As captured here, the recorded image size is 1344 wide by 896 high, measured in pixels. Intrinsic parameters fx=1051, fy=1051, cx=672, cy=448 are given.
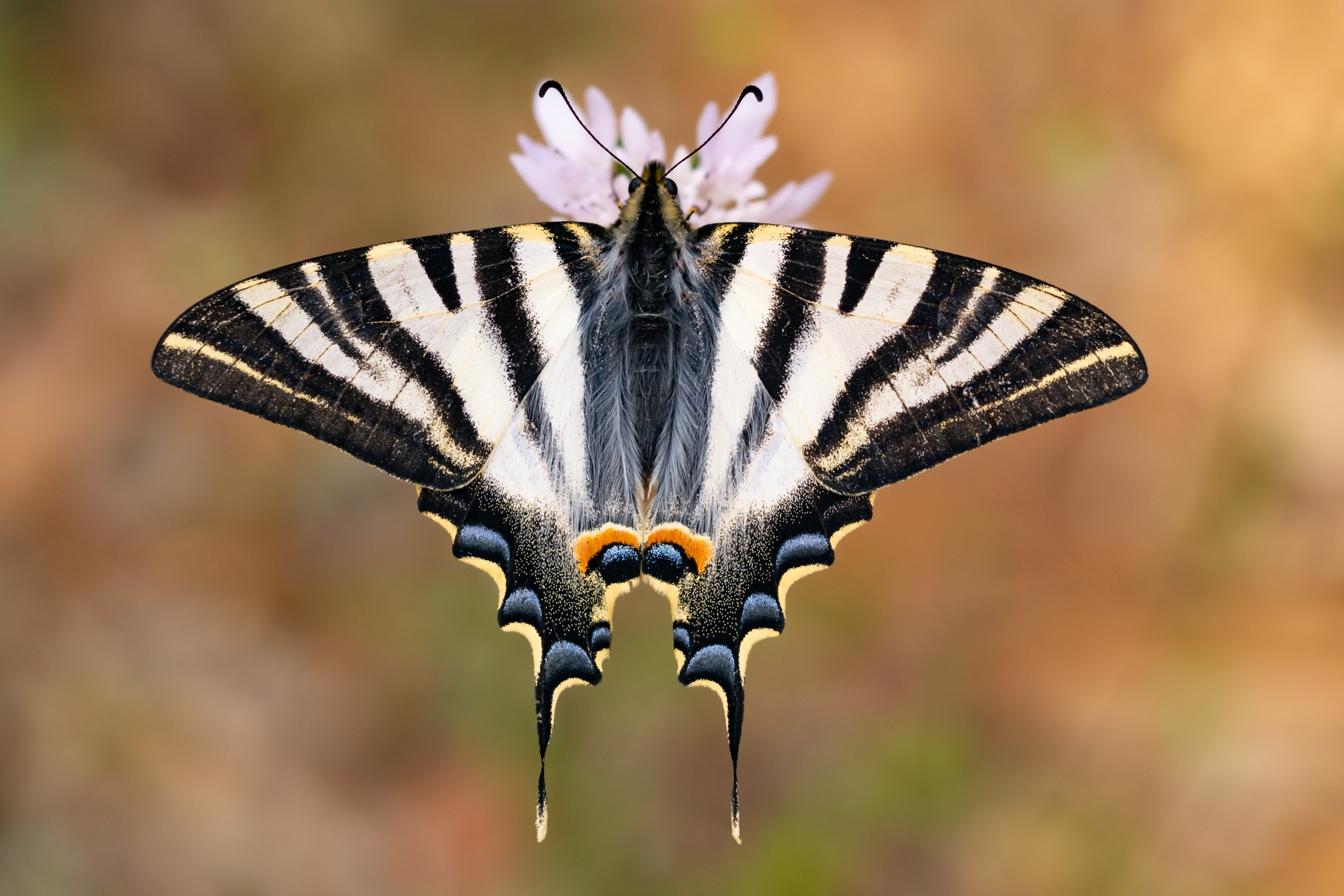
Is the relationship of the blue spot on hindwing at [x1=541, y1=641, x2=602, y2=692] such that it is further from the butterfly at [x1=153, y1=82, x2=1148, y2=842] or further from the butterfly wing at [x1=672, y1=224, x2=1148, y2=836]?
the butterfly wing at [x1=672, y1=224, x2=1148, y2=836]

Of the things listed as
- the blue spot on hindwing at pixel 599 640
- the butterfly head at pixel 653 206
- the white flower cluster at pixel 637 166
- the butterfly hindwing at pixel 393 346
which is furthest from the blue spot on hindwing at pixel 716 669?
the white flower cluster at pixel 637 166

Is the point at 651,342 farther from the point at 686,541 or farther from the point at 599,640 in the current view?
the point at 599,640

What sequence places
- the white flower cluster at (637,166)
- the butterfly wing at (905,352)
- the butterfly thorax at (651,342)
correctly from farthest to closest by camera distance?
the white flower cluster at (637,166) → the butterfly thorax at (651,342) → the butterfly wing at (905,352)

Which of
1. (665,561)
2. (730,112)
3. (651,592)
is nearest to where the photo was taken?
(665,561)

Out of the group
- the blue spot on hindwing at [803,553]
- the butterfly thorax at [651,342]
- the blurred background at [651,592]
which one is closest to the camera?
the blue spot on hindwing at [803,553]

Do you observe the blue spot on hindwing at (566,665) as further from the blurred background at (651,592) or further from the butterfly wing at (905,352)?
the blurred background at (651,592)

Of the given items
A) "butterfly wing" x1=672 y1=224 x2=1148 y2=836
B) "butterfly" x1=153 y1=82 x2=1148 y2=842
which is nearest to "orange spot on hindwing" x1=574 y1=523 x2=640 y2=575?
"butterfly" x1=153 y1=82 x2=1148 y2=842

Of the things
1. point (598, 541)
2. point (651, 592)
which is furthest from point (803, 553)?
point (651, 592)
